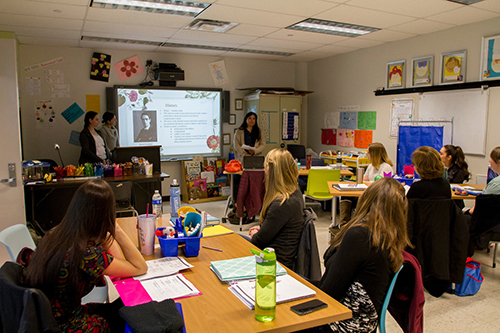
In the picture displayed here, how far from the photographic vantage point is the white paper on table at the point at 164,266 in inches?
67.2

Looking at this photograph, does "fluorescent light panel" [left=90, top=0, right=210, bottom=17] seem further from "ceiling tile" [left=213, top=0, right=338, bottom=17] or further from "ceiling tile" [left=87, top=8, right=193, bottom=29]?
"ceiling tile" [left=213, top=0, right=338, bottom=17]

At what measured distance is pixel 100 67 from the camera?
630 cm

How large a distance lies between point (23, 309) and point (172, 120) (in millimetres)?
6060

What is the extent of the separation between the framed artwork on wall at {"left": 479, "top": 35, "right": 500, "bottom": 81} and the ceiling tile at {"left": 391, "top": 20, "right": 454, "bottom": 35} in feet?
1.84

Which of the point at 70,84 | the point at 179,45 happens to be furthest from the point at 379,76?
the point at 70,84

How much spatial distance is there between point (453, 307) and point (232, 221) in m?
3.05

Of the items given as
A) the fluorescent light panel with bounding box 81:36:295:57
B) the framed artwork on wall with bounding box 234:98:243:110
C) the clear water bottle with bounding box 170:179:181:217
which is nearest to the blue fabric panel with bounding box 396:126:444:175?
the fluorescent light panel with bounding box 81:36:295:57

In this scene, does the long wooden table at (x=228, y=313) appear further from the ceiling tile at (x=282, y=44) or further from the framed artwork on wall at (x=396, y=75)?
the framed artwork on wall at (x=396, y=75)

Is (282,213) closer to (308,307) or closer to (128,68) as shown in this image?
(308,307)

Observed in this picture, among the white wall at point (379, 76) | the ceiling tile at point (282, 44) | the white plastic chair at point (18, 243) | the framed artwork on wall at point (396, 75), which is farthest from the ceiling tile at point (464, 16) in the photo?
the white plastic chair at point (18, 243)

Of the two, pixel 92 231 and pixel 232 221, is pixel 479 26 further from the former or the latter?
pixel 92 231

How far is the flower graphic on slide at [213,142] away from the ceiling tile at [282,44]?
1999 mm

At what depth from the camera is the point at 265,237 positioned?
2275 millimetres

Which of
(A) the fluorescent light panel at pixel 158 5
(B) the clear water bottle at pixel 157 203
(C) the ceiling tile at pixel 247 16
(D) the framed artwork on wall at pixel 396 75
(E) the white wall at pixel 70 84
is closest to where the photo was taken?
(B) the clear water bottle at pixel 157 203
